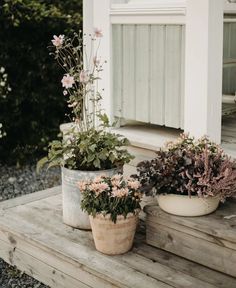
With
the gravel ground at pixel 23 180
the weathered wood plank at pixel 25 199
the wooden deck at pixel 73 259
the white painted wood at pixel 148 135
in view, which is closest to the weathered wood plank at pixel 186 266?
the wooden deck at pixel 73 259

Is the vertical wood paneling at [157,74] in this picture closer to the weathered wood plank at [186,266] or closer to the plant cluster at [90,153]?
the plant cluster at [90,153]

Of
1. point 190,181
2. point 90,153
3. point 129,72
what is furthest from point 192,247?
point 129,72

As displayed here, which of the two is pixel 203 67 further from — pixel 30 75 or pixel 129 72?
pixel 30 75

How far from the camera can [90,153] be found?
10.9 ft

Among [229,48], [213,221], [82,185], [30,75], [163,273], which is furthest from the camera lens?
[30,75]

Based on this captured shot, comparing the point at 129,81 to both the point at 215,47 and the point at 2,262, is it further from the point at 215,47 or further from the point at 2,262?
the point at 2,262

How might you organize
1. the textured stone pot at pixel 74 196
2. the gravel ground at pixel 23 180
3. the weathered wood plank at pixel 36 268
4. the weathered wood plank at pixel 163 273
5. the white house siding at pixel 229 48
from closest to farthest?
the weathered wood plank at pixel 163 273, the weathered wood plank at pixel 36 268, the textured stone pot at pixel 74 196, the white house siding at pixel 229 48, the gravel ground at pixel 23 180

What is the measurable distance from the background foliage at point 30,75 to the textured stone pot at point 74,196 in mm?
2539

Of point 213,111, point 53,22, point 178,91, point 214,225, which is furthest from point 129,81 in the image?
point 53,22

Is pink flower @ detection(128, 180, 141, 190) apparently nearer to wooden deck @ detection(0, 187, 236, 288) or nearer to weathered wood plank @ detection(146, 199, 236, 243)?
weathered wood plank @ detection(146, 199, 236, 243)

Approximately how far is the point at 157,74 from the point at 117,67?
0.36m

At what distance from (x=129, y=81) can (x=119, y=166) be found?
827mm

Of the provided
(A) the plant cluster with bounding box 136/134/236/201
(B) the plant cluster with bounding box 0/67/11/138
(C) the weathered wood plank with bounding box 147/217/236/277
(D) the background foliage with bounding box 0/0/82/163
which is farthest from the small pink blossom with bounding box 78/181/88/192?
(D) the background foliage with bounding box 0/0/82/163

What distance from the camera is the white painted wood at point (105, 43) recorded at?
13.2ft
